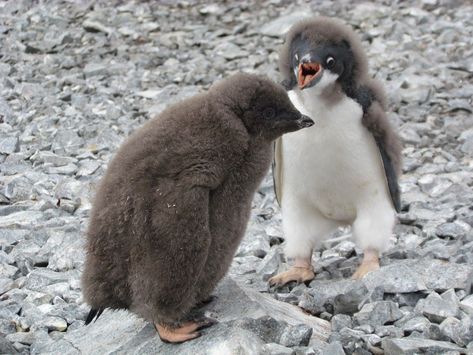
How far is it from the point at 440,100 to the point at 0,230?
468 cm

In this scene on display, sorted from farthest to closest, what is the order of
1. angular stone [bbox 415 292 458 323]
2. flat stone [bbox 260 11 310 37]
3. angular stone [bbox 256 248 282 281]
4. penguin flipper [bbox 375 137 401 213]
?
flat stone [bbox 260 11 310 37], angular stone [bbox 256 248 282 281], penguin flipper [bbox 375 137 401 213], angular stone [bbox 415 292 458 323]

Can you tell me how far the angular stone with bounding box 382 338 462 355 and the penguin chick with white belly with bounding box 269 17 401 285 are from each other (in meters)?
1.27

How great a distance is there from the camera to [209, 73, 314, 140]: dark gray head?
11.0 ft

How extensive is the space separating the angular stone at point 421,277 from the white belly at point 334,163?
62 centimetres

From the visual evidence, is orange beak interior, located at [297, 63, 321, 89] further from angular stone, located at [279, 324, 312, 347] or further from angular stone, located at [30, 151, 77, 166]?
angular stone, located at [30, 151, 77, 166]

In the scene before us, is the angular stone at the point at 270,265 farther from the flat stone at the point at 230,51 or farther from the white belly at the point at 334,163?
the flat stone at the point at 230,51

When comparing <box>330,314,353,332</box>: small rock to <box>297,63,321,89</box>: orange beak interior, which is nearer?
<box>330,314,353,332</box>: small rock

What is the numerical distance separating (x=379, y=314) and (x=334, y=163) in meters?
1.16

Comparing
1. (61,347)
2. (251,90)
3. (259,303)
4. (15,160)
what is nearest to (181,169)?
(251,90)

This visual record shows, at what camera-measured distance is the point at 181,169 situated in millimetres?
3182

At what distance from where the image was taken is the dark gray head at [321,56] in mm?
4418

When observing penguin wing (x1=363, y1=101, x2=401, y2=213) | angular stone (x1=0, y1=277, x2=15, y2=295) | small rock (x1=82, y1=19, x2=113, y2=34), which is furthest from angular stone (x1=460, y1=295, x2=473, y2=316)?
small rock (x1=82, y1=19, x2=113, y2=34)

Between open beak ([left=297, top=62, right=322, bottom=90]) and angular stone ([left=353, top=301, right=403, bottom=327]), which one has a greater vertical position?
open beak ([left=297, top=62, right=322, bottom=90])

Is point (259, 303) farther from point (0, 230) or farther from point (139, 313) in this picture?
point (0, 230)
